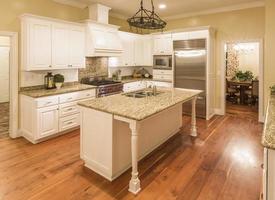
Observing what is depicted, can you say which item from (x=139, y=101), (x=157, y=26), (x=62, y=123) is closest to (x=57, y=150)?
(x=62, y=123)

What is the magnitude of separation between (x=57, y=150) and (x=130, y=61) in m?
3.68

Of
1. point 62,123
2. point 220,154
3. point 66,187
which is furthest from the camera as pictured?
point 62,123

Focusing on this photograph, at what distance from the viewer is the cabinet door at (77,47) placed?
452 cm

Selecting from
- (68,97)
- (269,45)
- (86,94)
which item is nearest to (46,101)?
(68,97)

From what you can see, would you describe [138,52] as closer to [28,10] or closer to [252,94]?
[28,10]

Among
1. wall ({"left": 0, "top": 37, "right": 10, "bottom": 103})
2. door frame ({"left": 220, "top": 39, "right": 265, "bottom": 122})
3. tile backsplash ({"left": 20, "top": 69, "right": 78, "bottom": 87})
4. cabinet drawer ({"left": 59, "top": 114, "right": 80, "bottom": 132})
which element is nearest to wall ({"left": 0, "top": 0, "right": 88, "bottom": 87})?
tile backsplash ({"left": 20, "top": 69, "right": 78, "bottom": 87})

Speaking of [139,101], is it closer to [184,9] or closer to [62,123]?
[62,123]

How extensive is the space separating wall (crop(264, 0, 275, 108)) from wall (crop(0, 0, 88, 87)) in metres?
4.20

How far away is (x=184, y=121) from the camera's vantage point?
5.22m

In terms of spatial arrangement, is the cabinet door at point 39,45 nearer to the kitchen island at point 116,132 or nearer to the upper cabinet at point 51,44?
the upper cabinet at point 51,44

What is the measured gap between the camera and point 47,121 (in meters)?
3.88

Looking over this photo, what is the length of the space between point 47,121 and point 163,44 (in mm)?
3894

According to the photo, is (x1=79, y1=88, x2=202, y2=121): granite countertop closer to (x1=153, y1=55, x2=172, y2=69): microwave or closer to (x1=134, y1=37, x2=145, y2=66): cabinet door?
(x1=153, y1=55, x2=172, y2=69): microwave

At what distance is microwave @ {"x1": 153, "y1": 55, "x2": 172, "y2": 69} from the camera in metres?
5.99
